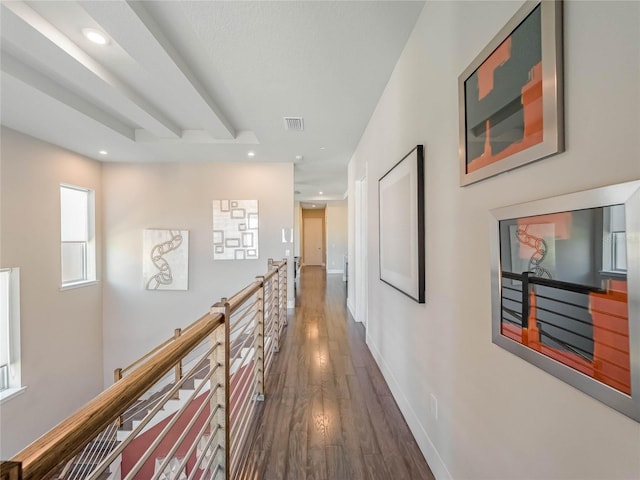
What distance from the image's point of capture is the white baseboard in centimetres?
148

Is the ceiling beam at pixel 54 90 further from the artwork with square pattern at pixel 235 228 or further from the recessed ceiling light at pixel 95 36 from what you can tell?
the artwork with square pattern at pixel 235 228

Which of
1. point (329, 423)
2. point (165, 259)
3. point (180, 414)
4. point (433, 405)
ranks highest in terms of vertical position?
point (165, 259)

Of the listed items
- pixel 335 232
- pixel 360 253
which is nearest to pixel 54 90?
pixel 360 253

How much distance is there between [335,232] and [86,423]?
33.1 ft

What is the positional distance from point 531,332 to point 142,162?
19.8 feet

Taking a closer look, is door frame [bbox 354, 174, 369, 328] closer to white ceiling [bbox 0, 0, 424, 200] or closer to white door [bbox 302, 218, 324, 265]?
white ceiling [bbox 0, 0, 424, 200]

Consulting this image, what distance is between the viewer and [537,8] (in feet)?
2.72

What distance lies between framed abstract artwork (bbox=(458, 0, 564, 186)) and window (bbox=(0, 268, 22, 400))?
202 inches

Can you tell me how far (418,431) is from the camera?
69.2 inches

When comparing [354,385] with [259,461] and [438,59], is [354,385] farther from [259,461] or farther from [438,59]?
[438,59]

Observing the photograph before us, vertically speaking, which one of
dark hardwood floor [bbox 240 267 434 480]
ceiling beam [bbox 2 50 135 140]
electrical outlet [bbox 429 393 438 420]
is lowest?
dark hardwood floor [bbox 240 267 434 480]

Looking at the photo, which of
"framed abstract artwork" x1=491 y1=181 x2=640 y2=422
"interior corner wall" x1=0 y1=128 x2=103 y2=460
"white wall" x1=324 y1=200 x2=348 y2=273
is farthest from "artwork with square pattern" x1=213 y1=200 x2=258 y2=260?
"white wall" x1=324 y1=200 x2=348 y2=273

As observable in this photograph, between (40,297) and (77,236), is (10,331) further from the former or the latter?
(77,236)

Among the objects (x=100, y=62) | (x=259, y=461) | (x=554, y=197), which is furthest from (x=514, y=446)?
(x=100, y=62)
